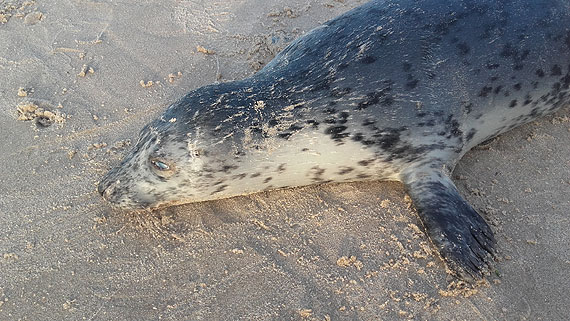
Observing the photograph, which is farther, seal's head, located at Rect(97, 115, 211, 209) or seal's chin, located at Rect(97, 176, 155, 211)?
seal's chin, located at Rect(97, 176, 155, 211)

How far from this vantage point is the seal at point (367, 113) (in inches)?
112

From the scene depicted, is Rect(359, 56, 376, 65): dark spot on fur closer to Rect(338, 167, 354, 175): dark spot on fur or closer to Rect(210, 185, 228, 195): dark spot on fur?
Rect(338, 167, 354, 175): dark spot on fur

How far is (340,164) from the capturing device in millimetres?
2938

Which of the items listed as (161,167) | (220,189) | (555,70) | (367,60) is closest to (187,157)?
(161,167)

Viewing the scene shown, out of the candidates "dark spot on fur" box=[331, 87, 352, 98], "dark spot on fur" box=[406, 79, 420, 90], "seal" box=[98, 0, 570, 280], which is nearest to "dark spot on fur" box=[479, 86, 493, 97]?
"seal" box=[98, 0, 570, 280]

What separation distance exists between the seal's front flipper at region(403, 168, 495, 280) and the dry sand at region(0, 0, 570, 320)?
0.07 meters

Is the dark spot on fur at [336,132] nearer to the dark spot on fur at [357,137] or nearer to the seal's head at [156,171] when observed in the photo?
the dark spot on fur at [357,137]

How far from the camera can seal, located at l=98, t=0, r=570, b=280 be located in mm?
2852

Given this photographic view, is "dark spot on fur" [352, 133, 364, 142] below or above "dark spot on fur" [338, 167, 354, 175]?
above

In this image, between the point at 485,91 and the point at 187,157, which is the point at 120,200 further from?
the point at 485,91

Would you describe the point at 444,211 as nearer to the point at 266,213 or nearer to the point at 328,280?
the point at 328,280

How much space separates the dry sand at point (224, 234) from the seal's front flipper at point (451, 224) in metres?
0.07

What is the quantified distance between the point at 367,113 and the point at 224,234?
987mm

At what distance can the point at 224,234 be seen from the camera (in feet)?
9.35
